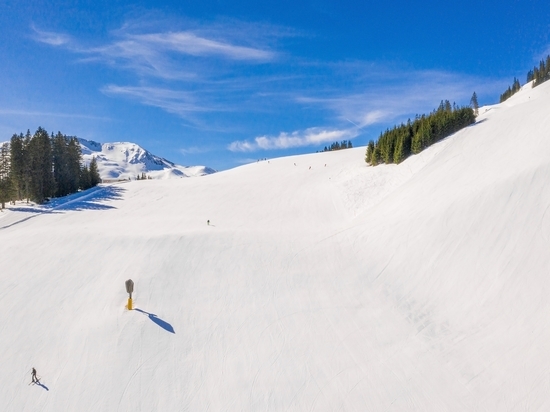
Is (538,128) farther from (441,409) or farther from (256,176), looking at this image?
(256,176)

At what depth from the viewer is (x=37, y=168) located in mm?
42250

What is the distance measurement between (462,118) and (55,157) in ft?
195

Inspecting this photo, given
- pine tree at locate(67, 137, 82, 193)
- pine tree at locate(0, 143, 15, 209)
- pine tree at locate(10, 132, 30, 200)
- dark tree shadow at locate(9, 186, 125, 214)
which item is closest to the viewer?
dark tree shadow at locate(9, 186, 125, 214)

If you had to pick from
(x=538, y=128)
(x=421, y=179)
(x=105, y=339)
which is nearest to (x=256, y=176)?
(x=421, y=179)

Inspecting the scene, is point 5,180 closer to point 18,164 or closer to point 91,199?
point 18,164

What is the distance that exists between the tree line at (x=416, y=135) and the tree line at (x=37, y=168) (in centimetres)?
4672

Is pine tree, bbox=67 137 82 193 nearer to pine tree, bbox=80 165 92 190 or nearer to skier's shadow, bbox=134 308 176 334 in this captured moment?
pine tree, bbox=80 165 92 190

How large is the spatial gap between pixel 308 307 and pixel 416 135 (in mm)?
32080

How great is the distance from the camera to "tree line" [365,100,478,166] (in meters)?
39.2

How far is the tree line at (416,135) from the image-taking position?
39.2m

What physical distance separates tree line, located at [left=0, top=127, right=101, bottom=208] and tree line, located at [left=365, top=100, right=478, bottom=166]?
4672cm

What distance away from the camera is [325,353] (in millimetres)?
12625

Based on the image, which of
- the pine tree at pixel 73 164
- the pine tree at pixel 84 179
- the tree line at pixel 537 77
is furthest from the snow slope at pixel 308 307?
the tree line at pixel 537 77

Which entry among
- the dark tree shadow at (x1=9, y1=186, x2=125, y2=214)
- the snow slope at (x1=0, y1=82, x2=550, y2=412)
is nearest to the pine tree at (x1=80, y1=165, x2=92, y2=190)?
the dark tree shadow at (x1=9, y1=186, x2=125, y2=214)
